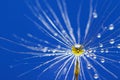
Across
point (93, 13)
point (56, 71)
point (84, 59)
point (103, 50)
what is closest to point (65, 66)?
point (56, 71)

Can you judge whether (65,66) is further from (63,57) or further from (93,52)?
(93,52)

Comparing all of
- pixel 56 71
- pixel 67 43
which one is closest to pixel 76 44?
pixel 67 43

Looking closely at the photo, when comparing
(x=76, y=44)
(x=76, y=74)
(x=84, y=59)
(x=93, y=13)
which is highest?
(x=93, y=13)

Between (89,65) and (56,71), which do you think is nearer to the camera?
(89,65)

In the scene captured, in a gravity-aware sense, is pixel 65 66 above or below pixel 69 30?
below

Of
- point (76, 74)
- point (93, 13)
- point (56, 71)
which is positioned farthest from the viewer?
point (56, 71)

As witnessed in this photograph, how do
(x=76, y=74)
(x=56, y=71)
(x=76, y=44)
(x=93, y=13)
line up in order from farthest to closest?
(x=56, y=71) < (x=76, y=44) < (x=93, y=13) < (x=76, y=74)

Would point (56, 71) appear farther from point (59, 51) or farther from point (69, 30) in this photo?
point (69, 30)
